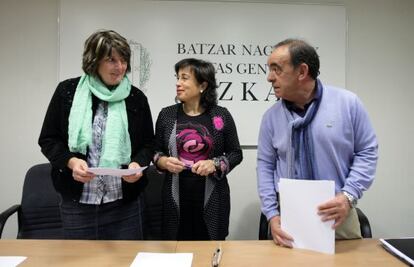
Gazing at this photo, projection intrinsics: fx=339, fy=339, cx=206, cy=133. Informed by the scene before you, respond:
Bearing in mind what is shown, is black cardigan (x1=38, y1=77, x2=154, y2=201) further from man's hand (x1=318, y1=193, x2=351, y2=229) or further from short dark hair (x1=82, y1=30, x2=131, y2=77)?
man's hand (x1=318, y1=193, x2=351, y2=229)

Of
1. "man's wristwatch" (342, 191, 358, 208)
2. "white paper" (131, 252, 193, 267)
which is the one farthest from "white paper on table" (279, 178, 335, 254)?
"white paper" (131, 252, 193, 267)

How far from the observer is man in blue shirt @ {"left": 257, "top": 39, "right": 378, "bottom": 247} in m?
1.38

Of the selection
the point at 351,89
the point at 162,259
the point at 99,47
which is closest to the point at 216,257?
the point at 162,259

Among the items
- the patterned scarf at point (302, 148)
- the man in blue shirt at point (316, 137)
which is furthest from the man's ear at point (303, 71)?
the patterned scarf at point (302, 148)

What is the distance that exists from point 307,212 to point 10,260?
3.47 ft

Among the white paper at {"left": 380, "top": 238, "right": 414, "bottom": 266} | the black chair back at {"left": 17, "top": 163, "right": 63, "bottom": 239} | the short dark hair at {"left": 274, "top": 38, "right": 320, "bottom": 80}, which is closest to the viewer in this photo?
the white paper at {"left": 380, "top": 238, "right": 414, "bottom": 266}

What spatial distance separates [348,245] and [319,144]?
0.42 metres

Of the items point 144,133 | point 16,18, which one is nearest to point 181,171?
point 144,133

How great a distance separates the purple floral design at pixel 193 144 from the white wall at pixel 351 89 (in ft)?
2.87

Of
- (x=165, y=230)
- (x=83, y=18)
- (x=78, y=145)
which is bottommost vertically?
(x=165, y=230)

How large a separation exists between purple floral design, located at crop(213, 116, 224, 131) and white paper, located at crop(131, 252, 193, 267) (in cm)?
82

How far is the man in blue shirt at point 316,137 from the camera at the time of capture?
4.51 ft

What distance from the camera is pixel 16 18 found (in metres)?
2.51

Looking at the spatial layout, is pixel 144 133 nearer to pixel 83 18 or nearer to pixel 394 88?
pixel 83 18
